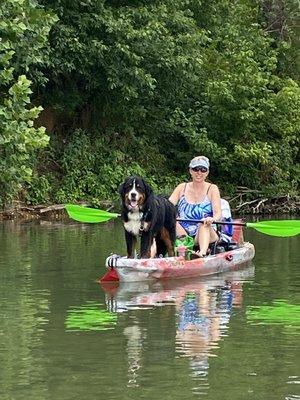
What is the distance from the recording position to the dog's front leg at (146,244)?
10555 mm

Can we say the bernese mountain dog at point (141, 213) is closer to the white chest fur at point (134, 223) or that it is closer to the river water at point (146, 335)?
the white chest fur at point (134, 223)

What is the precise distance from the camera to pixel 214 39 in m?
28.2

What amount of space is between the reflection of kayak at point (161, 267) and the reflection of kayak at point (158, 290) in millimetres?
75

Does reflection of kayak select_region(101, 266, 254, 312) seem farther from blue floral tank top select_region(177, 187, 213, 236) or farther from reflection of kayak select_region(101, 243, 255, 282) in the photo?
blue floral tank top select_region(177, 187, 213, 236)

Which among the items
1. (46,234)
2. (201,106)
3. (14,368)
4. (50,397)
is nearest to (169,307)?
(14,368)

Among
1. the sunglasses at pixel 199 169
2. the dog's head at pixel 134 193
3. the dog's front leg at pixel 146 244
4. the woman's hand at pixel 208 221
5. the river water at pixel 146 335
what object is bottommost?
the river water at pixel 146 335

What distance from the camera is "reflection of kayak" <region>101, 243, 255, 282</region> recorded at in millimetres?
10266

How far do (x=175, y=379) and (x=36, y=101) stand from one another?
19.5 m

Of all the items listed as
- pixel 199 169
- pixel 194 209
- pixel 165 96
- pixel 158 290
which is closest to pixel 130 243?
pixel 158 290

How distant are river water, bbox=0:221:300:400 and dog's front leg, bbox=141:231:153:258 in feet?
1.37

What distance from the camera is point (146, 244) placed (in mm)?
10617

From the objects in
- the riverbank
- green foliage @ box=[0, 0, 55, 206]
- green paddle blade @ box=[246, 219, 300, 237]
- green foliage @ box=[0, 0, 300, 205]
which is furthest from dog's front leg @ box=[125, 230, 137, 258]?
green foliage @ box=[0, 0, 300, 205]

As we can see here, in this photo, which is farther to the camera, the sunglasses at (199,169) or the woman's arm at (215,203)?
the woman's arm at (215,203)

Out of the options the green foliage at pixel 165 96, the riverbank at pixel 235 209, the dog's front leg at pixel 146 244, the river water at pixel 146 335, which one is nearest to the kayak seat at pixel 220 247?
the river water at pixel 146 335
